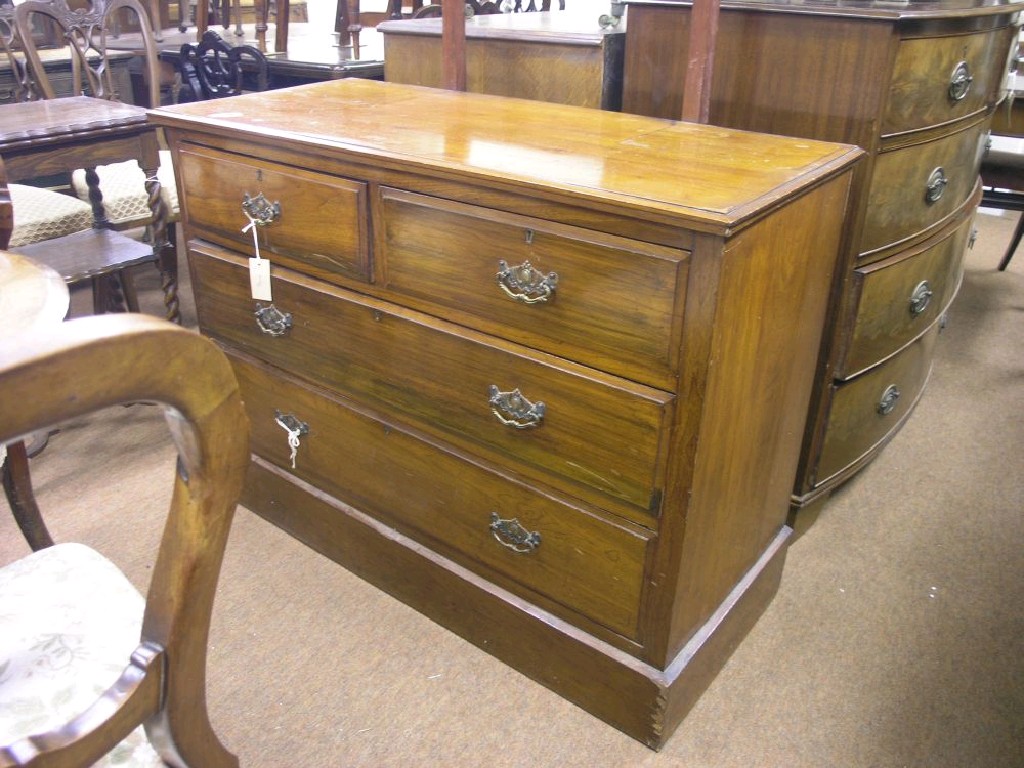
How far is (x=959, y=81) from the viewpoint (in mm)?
1594

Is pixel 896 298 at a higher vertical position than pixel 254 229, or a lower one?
lower

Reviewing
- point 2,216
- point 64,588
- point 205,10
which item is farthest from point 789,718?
point 205,10

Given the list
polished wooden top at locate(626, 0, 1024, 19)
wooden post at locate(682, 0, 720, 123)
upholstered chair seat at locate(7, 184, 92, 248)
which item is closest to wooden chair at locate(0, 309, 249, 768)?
wooden post at locate(682, 0, 720, 123)

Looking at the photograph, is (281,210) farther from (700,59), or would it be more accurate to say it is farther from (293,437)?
(700,59)

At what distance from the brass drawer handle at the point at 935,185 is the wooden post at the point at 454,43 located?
40.5 inches

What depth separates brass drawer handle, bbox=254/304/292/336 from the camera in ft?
5.38

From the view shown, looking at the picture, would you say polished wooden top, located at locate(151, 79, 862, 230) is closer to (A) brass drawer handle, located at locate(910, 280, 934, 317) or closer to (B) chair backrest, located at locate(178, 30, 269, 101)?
(A) brass drawer handle, located at locate(910, 280, 934, 317)

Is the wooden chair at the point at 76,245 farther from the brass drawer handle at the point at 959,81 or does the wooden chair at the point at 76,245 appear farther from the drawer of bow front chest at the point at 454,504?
the brass drawer handle at the point at 959,81

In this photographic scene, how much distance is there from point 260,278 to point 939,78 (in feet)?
4.34

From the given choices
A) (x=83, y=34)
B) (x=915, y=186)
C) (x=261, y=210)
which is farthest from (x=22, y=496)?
(x=83, y=34)

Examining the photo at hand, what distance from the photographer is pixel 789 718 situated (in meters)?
1.44

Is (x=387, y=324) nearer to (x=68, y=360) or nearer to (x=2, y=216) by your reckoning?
(x=2, y=216)

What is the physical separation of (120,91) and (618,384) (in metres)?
3.91

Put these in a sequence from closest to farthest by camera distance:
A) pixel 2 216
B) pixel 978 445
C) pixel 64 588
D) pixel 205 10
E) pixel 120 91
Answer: pixel 64 588 < pixel 2 216 < pixel 978 445 < pixel 120 91 < pixel 205 10
